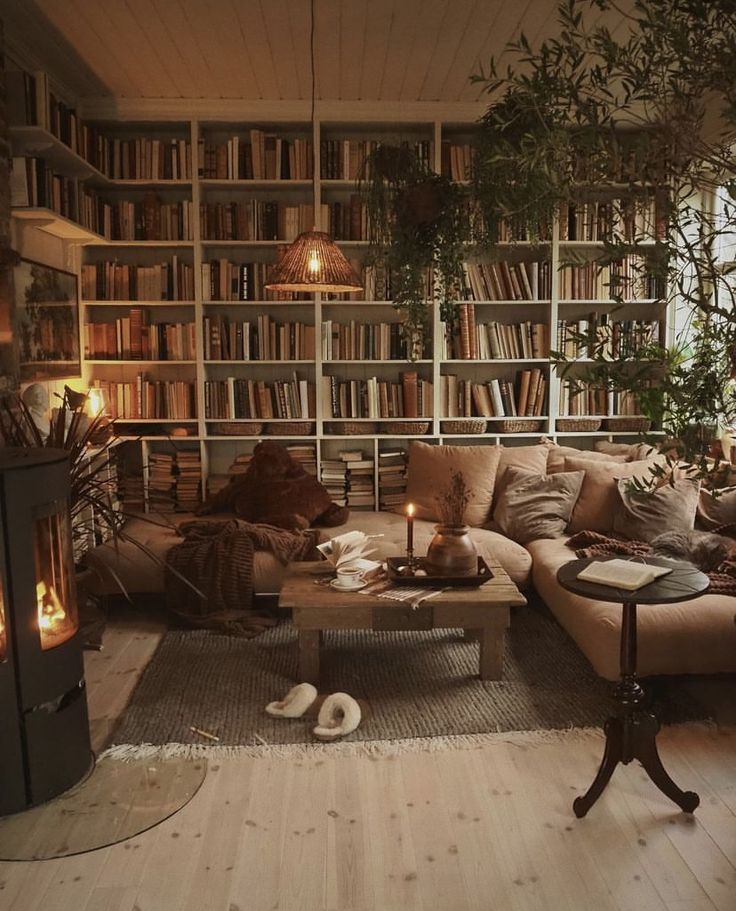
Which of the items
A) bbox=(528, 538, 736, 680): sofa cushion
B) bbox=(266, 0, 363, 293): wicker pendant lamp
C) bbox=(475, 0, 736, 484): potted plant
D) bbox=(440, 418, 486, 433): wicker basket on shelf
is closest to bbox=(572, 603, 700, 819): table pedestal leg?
bbox=(528, 538, 736, 680): sofa cushion

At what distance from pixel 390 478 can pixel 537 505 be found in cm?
124

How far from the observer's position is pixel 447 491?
4.61 metres

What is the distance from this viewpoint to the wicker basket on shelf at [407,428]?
17.3 ft

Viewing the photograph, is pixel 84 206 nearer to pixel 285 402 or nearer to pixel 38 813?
pixel 285 402

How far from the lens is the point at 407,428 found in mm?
5297

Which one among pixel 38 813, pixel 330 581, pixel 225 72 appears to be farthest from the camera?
pixel 225 72

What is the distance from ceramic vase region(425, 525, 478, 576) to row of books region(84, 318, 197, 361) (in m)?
2.49

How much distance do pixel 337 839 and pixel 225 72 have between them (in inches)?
155

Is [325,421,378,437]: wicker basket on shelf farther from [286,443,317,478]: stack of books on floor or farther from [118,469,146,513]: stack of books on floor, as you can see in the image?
[118,469,146,513]: stack of books on floor

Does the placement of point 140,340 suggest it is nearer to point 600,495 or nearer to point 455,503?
point 455,503

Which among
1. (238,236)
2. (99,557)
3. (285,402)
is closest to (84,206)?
(238,236)

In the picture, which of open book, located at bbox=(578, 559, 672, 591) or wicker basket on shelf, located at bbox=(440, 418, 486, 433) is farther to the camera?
wicker basket on shelf, located at bbox=(440, 418, 486, 433)

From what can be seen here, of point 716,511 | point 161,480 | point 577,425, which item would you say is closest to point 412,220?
point 577,425

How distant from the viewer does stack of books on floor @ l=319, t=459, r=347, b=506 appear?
531 centimetres
